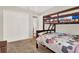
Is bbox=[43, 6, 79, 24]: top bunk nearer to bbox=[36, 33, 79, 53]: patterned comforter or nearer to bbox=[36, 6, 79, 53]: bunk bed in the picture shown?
bbox=[36, 6, 79, 53]: bunk bed

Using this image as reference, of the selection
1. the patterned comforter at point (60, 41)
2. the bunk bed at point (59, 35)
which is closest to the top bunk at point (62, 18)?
the bunk bed at point (59, 35)

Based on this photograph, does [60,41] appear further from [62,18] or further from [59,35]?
[62,18]

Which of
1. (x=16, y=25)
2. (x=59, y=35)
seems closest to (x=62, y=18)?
(x=59, y=35)

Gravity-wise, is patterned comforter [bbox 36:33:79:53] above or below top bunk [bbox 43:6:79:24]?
Answer: below

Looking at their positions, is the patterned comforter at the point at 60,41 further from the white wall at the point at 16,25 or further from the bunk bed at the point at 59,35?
the white wall at the point at 16,25

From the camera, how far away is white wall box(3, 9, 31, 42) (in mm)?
1178

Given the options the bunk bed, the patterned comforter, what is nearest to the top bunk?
the bunk bed

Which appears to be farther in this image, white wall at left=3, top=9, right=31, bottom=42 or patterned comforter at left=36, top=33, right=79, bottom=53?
white wall at left=3, top=9, right=31, bottom=42

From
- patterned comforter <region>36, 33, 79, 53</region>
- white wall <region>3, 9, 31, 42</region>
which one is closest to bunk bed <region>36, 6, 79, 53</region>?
→ patterned comforter <region>36, 33, 79, 53</region>

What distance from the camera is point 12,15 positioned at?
1.19 metres

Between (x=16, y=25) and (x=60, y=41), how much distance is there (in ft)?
2.04

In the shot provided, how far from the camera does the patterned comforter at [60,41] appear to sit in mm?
1001

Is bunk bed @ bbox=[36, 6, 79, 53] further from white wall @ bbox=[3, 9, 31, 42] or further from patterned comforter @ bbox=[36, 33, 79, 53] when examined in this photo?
white wall @ bbox=[3, 9, 31, 42]
